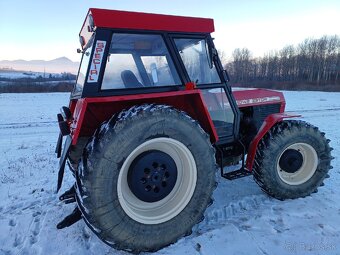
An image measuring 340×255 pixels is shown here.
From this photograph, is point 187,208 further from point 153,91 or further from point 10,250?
point 10,250

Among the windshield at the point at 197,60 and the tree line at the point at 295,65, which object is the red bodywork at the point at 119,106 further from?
the tree line at the point at 295,65

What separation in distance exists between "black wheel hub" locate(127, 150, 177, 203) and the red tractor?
0.01 meters

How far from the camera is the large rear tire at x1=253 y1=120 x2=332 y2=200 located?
343cm

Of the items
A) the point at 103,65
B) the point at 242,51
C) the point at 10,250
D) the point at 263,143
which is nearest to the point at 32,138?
the point at 10,250

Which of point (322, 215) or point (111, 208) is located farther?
point (322, 215)

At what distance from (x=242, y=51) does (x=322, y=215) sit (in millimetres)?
92137

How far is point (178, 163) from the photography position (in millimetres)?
2805

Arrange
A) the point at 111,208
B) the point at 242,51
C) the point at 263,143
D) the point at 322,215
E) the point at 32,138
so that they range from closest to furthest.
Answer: the point at 111,208
the point at 322,215
the point at 263,143
the point at 32,138
the point at 242,51

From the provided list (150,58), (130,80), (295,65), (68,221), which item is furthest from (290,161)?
(295,65)

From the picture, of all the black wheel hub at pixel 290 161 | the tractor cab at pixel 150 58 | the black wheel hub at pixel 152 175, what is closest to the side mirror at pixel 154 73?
the tractor cab at pixel 150 58

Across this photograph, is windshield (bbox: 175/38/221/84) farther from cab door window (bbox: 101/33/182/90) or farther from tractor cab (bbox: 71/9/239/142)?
cab door window (bbox: 101/33/182/90)

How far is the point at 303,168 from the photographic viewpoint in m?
3.77

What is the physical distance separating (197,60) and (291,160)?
1957 mm

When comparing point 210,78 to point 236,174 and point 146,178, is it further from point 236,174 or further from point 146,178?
point 146,178
